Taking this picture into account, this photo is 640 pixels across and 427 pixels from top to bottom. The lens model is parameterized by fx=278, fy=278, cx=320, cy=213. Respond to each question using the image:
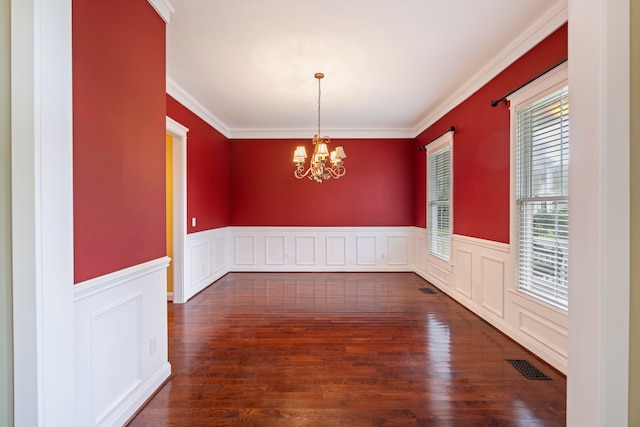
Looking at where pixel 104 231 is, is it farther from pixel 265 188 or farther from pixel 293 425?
pixel 265 188

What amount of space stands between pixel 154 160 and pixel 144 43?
0.79m

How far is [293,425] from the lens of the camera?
Result: 1715 mm

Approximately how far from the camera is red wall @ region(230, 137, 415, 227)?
5.82 meters

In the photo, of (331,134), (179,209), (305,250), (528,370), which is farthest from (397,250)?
(179,209)

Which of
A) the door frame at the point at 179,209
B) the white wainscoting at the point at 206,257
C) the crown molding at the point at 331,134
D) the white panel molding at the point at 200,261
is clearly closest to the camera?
the door frame at the point at 179,209

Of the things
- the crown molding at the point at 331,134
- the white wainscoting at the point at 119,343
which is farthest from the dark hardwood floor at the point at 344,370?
the crown molding at the point at 331,134

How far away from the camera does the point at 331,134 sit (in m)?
5.77

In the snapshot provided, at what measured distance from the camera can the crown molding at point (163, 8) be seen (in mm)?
2010

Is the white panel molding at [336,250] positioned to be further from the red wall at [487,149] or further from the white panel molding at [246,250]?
the red wall at [487,149]

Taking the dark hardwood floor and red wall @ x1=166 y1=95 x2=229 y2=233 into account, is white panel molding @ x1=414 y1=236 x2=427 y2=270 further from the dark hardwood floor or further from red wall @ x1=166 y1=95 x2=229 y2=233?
red wall @ x1=166 y1=95 x2=229 y2=233

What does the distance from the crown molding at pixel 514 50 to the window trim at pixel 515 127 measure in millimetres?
355

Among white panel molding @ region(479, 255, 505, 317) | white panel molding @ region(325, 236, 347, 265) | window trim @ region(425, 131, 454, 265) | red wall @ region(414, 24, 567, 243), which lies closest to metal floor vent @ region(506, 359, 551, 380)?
white panel molding @ region(479, 255, 505, 317)

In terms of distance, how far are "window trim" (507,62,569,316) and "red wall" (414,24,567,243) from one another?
0.31 feet

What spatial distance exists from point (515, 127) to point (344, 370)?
9.22 feet
